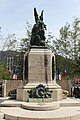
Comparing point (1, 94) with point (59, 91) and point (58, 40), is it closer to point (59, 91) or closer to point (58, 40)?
point (59, 91)

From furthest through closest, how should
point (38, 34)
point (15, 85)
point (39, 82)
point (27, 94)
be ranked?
point (15, 85)
point (38, 34)
point (39, 82)
point (27, 94)

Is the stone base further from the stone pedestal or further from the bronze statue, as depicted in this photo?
the bronze statue

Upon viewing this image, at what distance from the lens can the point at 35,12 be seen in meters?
18.3

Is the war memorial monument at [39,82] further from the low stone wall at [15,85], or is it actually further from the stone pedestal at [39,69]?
the low stone wall at [15,85]

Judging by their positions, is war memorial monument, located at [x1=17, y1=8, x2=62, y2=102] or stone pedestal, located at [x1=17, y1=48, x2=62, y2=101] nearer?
war memorial monument, located at [x1=17, y1=8, x2=62, y2=102]

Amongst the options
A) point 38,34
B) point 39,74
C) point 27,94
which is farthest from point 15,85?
point 27,94

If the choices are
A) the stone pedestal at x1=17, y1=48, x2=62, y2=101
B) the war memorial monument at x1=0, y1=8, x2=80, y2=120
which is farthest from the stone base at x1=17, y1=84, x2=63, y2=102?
the stone pedestal at x1=17, y1=48, x2=62, y2=101

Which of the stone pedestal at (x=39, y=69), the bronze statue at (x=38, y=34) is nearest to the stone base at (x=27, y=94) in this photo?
the stone pedestal at (x=39, y=69)

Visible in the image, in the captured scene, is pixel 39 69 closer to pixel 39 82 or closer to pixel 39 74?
pixel 39 74

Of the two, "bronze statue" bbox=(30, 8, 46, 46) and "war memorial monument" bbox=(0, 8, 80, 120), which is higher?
"bronze statue" bbox=(30, 8, 46, 46)

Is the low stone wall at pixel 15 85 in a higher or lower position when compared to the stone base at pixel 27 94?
higher

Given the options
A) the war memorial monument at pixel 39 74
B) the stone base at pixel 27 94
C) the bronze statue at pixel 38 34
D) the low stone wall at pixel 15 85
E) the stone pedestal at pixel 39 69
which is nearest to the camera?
the war memorial monument at pixel 39 74

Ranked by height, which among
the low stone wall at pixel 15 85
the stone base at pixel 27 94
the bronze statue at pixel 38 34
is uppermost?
the bronze statue at pixel 38 34

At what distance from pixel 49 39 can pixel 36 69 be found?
23712mm
